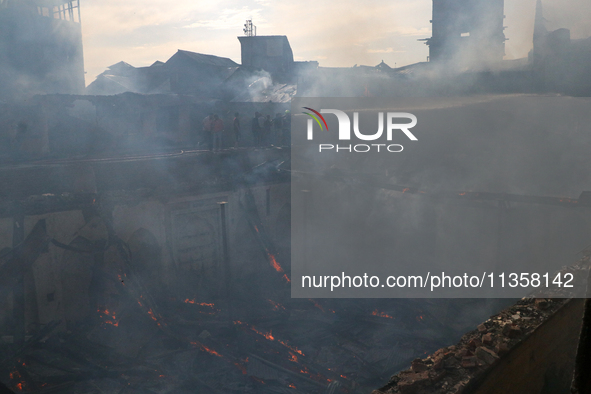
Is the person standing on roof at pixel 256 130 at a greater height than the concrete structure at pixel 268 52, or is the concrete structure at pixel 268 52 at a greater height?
the concrete structure at pixel 268 52

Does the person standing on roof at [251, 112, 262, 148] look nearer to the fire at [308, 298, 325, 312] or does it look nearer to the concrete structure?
the fire at [308, 298, 325, 312]

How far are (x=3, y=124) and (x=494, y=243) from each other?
73.9 feet

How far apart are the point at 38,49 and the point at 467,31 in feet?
99.6

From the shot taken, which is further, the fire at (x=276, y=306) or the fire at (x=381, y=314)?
the fire at (x=276, y=306)

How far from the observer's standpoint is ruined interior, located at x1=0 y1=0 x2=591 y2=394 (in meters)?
9.79

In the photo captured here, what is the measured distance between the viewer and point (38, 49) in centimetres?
2862

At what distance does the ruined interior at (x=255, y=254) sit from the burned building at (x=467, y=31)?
5022mm

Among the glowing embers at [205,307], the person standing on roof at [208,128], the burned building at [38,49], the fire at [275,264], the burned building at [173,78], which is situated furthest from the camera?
the burned building at [173,78]

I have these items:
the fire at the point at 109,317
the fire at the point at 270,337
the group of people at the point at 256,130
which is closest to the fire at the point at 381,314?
the fire at the point at 270,337

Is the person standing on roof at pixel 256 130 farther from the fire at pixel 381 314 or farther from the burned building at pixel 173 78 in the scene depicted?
the burned building at pixel 173 78

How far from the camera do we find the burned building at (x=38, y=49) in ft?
87.7

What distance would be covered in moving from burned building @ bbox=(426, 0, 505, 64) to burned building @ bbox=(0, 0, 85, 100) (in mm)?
27280

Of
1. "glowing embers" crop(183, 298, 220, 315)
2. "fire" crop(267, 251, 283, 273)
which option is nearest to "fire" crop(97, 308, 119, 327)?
"glowing embers" crop(183, 298, 220, 315)

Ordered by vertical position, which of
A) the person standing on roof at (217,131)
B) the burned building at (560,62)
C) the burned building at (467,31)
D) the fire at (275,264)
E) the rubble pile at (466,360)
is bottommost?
the fire at (275,264)
